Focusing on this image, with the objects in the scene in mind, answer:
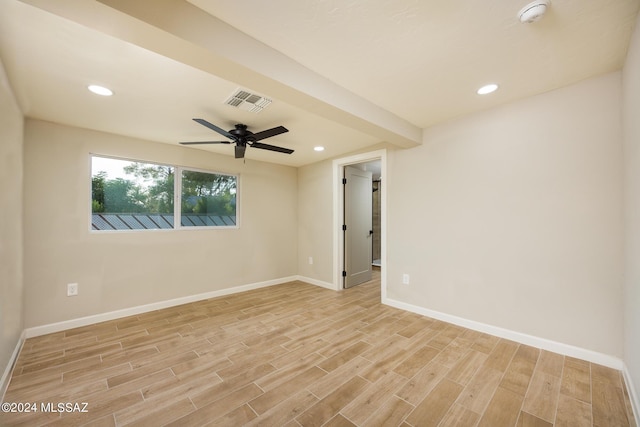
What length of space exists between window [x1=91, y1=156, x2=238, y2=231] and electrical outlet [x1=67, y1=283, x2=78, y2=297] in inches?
26.7

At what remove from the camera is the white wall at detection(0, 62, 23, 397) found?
1935 mm

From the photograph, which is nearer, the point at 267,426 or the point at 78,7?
the point at 78,7

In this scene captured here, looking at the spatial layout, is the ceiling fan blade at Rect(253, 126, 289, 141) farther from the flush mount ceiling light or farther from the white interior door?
the white interior door

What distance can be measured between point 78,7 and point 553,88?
3.42 m

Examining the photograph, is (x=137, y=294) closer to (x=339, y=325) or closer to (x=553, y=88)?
(x=339, y=325)

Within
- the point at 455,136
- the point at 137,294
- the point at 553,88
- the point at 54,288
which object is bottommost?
the point at 137,294

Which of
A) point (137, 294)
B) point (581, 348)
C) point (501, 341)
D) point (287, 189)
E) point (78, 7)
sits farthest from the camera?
point (287, 189)

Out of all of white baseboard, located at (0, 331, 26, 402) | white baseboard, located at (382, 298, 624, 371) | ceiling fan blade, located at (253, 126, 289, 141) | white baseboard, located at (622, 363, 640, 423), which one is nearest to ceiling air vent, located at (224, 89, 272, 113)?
ceiling fan blade, located at (253, 126, 289, 141)

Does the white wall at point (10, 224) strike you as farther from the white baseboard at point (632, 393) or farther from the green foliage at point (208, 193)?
the white baseboard at point (632, 393)

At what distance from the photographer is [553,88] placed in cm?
234

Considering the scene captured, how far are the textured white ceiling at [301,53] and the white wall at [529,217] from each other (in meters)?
0.32

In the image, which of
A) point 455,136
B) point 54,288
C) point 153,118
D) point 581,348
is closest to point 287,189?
point 153,118

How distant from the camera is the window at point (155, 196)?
10.8 ft

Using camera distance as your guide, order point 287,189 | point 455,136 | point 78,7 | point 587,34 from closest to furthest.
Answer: point 78,7
point 587,34
point 455,136
point 287,189
